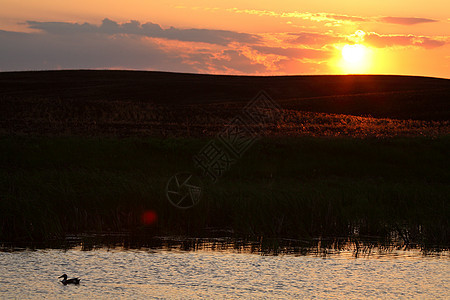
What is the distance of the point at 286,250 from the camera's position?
2053cm

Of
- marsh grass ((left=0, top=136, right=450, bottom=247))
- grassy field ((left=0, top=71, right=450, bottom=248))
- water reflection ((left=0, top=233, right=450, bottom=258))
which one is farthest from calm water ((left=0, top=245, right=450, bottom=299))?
grassy field ((left=0, top=71, right=450, bottom=248))

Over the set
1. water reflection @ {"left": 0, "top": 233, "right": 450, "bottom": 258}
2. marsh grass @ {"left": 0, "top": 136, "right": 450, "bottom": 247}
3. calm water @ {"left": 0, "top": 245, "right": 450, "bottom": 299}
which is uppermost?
marsh grass @ {"left": 0, "top": 136, "right": 450, "bottom": 247}

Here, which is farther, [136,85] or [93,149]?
[136,85]

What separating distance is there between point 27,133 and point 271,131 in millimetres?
18970

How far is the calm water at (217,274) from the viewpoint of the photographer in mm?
15859

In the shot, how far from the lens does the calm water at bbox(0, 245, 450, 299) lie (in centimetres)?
1586

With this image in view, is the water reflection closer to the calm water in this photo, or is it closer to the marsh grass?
the calm water

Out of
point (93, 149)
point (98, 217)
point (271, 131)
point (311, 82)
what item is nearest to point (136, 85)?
point (311, 82)

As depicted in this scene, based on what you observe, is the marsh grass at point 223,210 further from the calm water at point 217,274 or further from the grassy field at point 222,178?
the calm water at point 217,274

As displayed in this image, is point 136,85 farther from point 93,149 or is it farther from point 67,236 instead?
point 67,236

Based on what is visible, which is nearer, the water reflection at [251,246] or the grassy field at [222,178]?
the water reflection at [251,246]

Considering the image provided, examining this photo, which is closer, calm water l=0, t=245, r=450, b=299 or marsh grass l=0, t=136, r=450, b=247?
calm water l=0, t=245, r=450, b=299

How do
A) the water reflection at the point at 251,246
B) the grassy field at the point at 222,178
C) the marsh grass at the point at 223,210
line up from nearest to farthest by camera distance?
1. the water reflection at the point at 251,246
2. the marsh grass at the point at 223,210
3. the grassy field at the point at 222,178

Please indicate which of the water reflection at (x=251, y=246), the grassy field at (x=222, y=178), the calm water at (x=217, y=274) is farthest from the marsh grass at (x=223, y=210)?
the calm water at (x=217, y=274)
